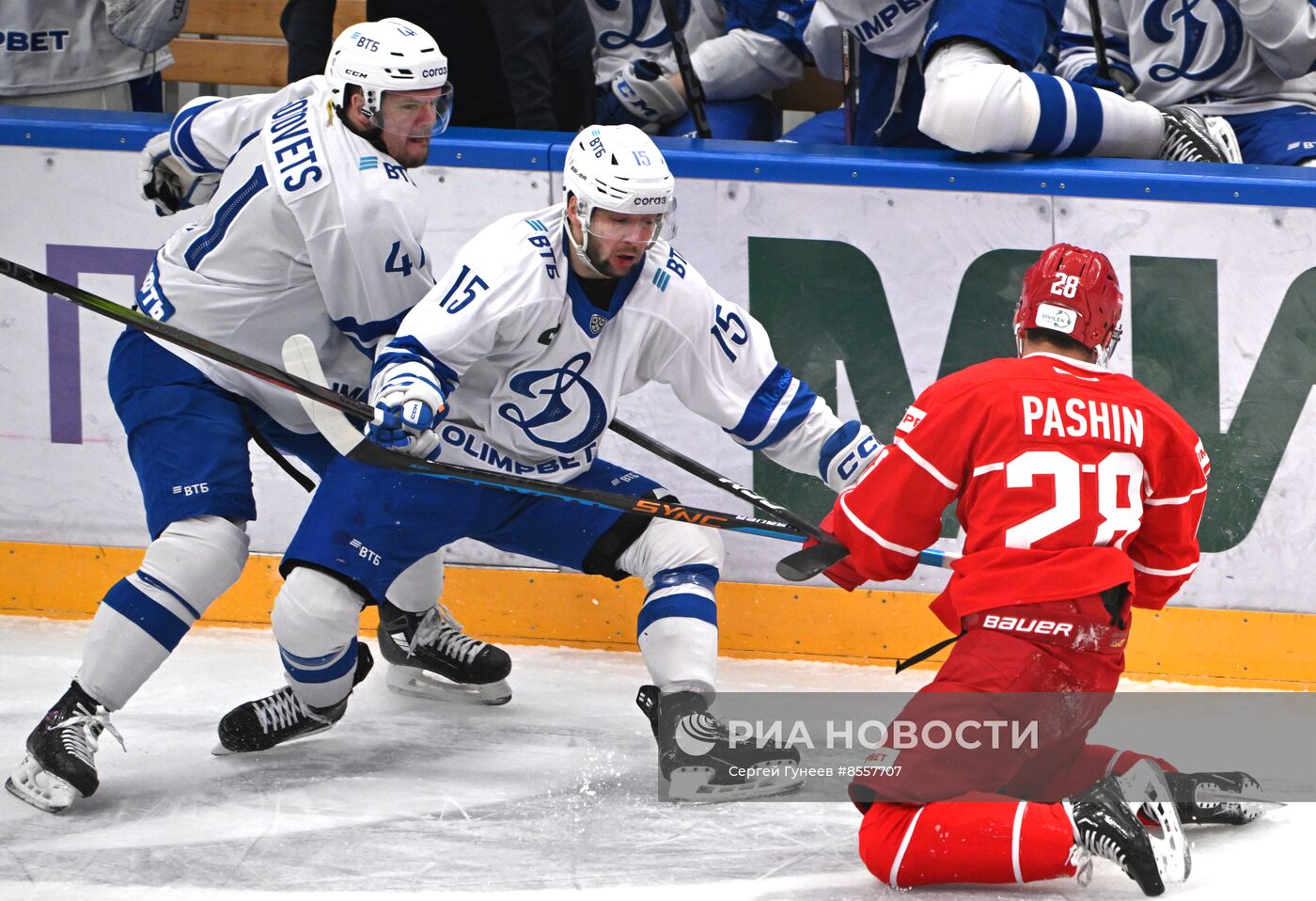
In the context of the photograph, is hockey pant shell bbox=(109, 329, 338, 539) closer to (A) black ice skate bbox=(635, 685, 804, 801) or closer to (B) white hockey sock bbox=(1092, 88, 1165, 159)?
(A) black ice skate bbox=(635, 685, 804, 801)

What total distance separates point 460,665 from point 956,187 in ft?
4.27

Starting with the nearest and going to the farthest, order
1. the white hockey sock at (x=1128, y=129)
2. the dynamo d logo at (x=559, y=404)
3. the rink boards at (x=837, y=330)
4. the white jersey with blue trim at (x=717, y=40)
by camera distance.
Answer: the dynamo d logo at (x=559, y=404) < the rink boards at (x=837, y=330) < the white hockey sock at (x=1128, y=129) < the white jersey with blue trim at (x=717, y=40)

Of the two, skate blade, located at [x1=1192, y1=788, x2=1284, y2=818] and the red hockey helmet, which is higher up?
the red hockey helmet

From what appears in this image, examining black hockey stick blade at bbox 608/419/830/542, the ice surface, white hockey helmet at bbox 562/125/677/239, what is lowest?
the ice surface

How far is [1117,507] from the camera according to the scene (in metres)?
2.47

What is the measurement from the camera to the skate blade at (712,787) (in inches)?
112

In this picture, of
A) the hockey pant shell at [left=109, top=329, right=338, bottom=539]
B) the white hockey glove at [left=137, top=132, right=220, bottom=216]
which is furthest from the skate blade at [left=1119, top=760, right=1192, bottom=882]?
the white hockey glove at [left=137, top=132, right=220, bottom=216]

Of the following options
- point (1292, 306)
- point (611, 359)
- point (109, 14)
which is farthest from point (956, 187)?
point (109, 14)

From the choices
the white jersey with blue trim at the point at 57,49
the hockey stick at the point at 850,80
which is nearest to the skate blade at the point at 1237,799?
the hockey stick at the point at 850,80

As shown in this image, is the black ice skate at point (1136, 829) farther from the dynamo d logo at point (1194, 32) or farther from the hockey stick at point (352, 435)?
the dynamo d logo at point (1194, 32)

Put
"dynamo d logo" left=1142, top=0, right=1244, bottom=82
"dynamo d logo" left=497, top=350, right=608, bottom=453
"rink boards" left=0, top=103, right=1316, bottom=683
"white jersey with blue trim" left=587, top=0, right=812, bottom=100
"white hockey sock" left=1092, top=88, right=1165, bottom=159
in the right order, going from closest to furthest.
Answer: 1. "dynamo d logo" left=497, top=350, right=608, bottom=453
2. "rink boards" left=0, top=103, right=1316, bottom=683
3. "white hockey sock" left=1092, top=88, right=1165, bottom=159
4. "dynamo d logo" left=1142, top=0, right=1244, bottom=82
5. "white jersey with blue trim" left=587, top=0, right=812, bottom=100

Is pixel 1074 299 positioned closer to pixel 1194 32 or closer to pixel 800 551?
pixel 800 551

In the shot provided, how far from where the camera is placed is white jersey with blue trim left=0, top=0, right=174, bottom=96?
158 inches

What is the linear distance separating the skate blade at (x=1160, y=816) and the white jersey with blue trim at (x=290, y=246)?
54.3 inches
